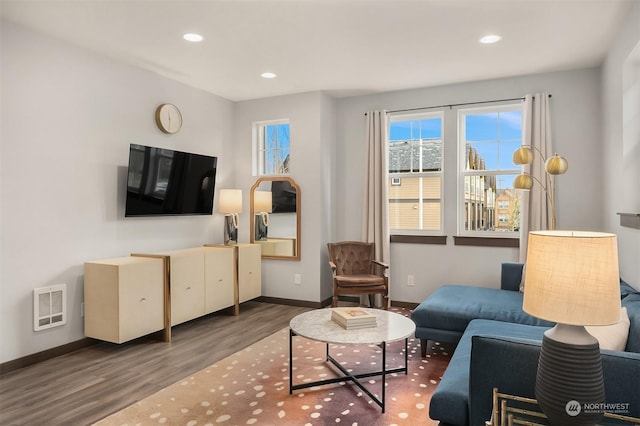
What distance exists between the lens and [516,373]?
1610mm

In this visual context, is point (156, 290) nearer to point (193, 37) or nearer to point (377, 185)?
point (193, 37)

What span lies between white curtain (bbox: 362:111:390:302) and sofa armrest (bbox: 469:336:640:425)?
334cm

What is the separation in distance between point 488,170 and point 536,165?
53 centimetres

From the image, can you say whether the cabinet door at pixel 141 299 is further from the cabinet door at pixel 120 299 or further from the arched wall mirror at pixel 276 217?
the arched wall mirror at pixel 276 217

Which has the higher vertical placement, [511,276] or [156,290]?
[511,276]

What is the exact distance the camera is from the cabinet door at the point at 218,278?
14.3 feet

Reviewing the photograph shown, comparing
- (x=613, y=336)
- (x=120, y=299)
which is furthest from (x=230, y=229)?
(x=613, y=336)

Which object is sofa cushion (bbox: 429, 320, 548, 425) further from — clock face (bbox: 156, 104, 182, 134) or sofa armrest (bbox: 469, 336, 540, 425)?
clock face (bbox: 156, 104, 182, 134)

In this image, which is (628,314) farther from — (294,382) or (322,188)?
(322,188)

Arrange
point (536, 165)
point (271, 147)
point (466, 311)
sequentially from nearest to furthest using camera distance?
1. point (466, 311)
2. point (536, 165)
3. point (271, 147)

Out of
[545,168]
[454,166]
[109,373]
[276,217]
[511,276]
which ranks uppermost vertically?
[454,166]

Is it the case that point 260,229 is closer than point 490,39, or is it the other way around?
point 490,39

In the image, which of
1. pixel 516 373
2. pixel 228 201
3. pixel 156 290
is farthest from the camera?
pixel 228 201

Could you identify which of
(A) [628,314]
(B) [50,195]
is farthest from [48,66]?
(A) [628,314]
